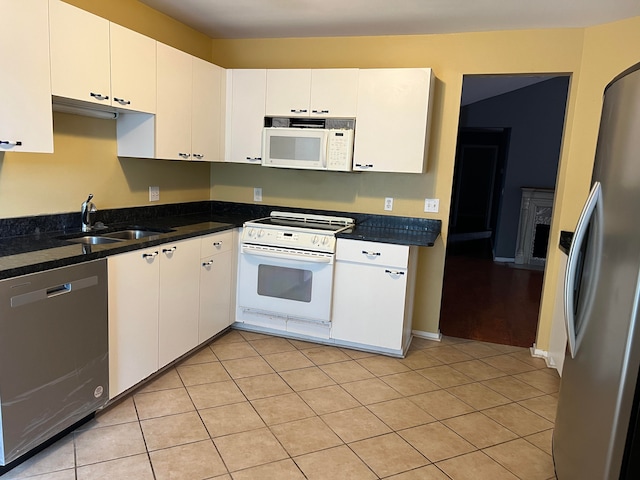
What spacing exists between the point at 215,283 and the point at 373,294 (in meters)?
1.16

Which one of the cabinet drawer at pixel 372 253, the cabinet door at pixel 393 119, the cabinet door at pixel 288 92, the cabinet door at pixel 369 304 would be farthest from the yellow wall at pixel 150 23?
the cabinet door at pixel 369 304

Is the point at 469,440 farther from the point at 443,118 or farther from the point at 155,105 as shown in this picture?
the point at 155,105

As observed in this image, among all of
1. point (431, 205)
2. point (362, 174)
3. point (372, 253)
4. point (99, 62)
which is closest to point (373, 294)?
point (372, 253)

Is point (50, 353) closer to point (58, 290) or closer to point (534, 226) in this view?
point (58, 290)

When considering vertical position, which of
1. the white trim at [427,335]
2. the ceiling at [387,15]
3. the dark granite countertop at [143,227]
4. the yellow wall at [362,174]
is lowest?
the white trim at [427,335]

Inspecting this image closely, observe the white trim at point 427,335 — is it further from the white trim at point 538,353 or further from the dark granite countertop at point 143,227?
the dark granite countertop at point 143,227

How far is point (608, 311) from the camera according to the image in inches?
55.8

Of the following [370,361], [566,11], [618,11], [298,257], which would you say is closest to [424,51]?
[566,11]

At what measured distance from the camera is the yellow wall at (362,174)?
106 inches

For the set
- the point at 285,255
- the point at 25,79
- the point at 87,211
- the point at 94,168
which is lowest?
the point at 285,255

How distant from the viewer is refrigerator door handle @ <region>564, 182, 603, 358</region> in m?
1.62

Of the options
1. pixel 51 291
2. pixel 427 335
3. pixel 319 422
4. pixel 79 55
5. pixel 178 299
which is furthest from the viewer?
pixel 427 335

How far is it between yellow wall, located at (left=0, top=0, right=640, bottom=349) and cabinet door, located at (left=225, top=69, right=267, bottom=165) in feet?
1.21

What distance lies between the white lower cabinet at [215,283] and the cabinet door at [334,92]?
121cm
